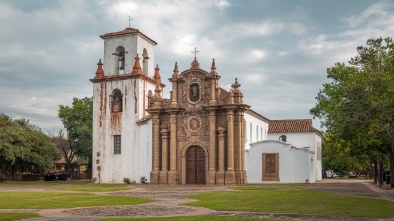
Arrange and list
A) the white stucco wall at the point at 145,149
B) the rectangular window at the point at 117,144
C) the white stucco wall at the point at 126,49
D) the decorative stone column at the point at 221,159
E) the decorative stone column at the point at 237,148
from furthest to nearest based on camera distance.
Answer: the white stucco wall at the point at 126,49
the rectangular window at the point at 117,144
the white stucco wall at the point at 145,149
the decorative stone column at the point at 237,148
the decorative stone column at the point at 221,159

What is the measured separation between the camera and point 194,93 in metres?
45.5

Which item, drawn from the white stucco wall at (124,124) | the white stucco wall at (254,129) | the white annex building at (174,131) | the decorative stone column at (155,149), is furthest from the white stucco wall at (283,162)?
the white stucco wall at (124,124)

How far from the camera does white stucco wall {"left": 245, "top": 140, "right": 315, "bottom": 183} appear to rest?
4528 cm

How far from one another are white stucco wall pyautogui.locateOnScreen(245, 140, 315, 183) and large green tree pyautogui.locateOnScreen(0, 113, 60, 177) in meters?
26.0

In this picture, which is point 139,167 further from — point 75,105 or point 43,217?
point 43,217

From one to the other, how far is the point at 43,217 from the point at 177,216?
16.4 ft

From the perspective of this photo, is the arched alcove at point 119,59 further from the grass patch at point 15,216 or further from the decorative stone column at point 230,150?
the grass patch at point 15,216

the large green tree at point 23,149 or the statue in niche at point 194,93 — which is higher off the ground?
the statue in niche at point 194,93

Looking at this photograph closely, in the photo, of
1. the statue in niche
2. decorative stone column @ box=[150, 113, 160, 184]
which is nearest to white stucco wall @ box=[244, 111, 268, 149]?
the statue in niche

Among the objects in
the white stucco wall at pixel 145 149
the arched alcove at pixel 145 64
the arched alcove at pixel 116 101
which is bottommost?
the white stucco wall at pixel 145 149

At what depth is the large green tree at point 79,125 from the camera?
61688 millimetres

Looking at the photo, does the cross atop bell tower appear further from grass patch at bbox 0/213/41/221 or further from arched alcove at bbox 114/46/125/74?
grass patch at bbox 0/213/41/221

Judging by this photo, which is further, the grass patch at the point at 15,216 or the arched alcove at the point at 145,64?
the arched alcove at the point at 145,64

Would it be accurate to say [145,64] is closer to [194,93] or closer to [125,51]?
[125,51]
